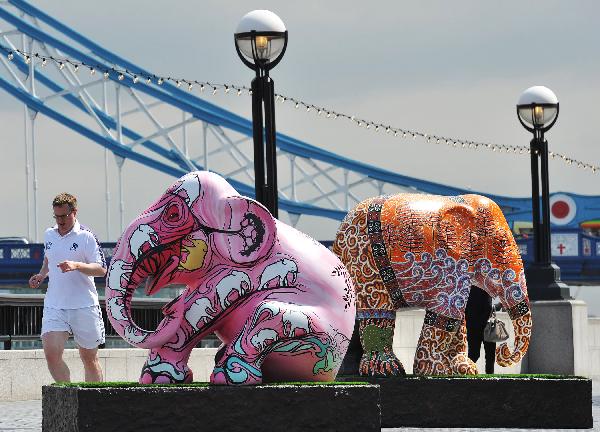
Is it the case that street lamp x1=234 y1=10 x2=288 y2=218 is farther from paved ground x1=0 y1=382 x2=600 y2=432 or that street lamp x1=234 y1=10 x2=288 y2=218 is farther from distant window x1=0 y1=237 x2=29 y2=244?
distant window x1=0 y1=237 x2=29 y2=244

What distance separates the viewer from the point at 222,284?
7.57 meters

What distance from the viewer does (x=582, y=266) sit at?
5194 centimetres

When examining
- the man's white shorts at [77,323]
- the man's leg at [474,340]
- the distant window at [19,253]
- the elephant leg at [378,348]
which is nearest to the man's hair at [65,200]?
the man's white shorts at [77,323]

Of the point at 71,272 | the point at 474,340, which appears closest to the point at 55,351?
the point at 71,272

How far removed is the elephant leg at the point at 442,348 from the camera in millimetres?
9734

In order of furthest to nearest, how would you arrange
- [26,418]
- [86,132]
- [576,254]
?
[86,132] < [576,254] < [26,418]

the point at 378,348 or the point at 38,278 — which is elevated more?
the point at 38,278

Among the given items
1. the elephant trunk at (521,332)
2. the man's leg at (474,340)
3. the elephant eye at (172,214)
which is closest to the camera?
the elephant eye at (172,214)

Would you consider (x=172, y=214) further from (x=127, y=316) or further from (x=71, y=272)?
(x=71, y=272)

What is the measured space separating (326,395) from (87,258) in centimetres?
262

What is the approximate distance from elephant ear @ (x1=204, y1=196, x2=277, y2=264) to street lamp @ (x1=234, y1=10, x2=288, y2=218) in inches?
150

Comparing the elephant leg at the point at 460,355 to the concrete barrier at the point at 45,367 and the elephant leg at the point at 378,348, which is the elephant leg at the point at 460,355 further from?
the concrete barrier at the point at 45,367

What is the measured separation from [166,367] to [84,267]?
203 cm

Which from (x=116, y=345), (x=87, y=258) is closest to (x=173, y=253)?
(x=87, y=258)
